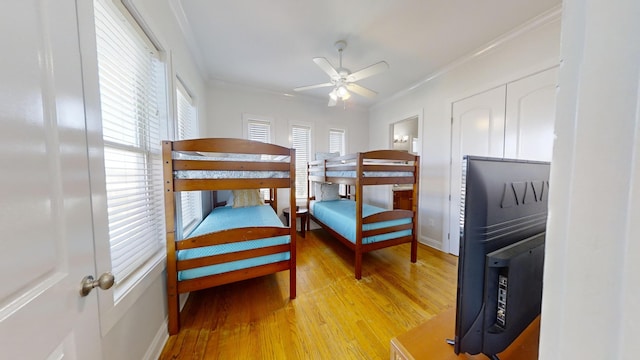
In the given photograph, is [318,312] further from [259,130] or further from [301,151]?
[259,130]

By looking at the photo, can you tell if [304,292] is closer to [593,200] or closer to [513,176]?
[513,176]

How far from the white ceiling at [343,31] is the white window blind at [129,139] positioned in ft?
2.86

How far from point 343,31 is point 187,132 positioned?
2.06 meters

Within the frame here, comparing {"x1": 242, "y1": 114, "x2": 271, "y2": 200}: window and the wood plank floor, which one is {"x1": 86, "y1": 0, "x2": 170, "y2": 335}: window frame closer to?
the wood plank floor

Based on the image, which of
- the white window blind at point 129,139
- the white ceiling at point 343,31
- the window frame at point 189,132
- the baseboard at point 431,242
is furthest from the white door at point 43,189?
the baseboard at point 431,242

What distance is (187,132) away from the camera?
237 centimetres

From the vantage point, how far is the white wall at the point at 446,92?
193cm

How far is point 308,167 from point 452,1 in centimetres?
284

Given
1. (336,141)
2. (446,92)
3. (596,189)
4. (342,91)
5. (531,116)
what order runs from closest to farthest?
(596,189)
(531,116)
(342,91)
(446,92)
(336,141)

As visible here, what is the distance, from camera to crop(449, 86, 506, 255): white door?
229 cm

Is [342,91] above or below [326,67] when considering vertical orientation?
below

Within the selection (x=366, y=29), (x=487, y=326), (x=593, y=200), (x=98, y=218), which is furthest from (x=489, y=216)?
(x=366, y=29)

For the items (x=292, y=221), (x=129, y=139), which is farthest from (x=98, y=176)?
(x=292, y=221)

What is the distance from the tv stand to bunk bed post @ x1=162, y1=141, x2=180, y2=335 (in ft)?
4.73
